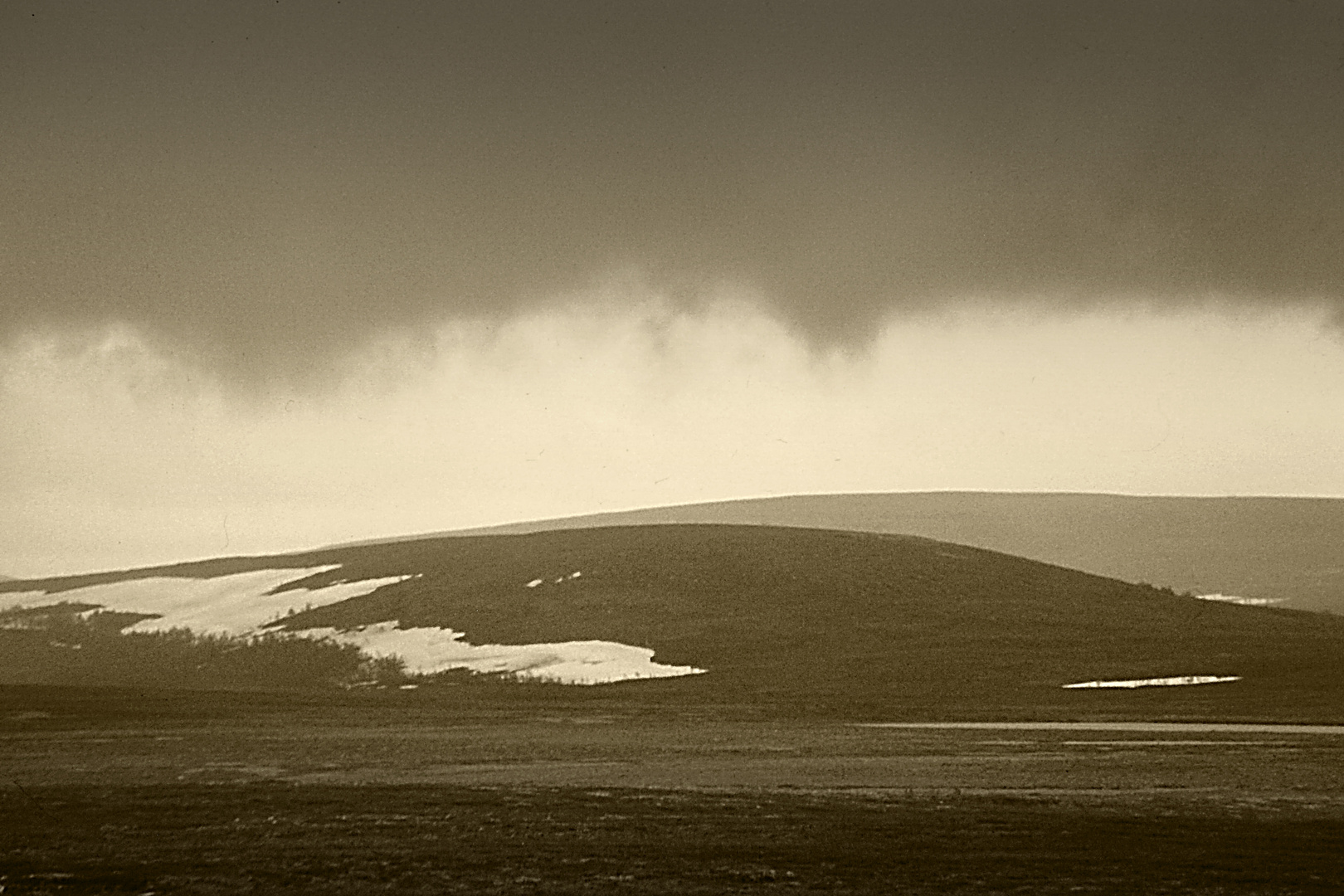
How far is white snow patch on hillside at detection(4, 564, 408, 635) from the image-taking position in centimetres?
6975

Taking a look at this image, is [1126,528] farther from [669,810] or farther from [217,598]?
[669,810]

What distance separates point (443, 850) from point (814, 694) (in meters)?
26.4

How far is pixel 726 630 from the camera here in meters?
58.2

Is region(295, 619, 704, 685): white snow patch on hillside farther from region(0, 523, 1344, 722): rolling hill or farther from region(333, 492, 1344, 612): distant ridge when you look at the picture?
region(333, 492, 1344, 612): distant ridge

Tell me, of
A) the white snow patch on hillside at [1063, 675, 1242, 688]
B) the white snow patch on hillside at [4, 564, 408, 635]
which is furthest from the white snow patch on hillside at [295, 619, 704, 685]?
the white snow patch on hillside at [1063, 675, 1242, 688]

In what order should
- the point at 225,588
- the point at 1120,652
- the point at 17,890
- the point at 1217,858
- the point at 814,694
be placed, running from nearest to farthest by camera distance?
the point at 17,890 < the point at 1217,858 < the point at 814,694 < the point at 1120,652 < the point at 225,588

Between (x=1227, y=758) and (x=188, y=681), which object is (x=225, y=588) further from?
(x=1227, y=758)

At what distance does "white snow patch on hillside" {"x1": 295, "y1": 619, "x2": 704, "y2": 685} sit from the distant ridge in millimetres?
54806

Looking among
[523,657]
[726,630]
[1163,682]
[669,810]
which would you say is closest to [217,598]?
[523,657]

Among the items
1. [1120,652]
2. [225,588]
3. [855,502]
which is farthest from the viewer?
[855,502]

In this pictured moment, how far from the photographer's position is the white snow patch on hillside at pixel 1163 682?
140 feet

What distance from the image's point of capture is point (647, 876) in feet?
51.0

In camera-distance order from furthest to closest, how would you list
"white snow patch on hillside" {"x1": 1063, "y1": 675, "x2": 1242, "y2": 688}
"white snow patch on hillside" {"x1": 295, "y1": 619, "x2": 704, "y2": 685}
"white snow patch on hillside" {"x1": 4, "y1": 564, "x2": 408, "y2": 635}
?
"white snow patch on hillside" {"x1": 4, "y1": 564, "x2": 408, "y2": 635}
"white snow patch on hillside" {"x1": 295, "y1": 619, "x2": 704, "y2": 685}
"white snow patch on hillside" {"x1": 1063, "y1": 675, "x2": 1242, "y2": 688}

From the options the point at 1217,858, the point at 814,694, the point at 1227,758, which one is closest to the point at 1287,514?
the point at 814,694
